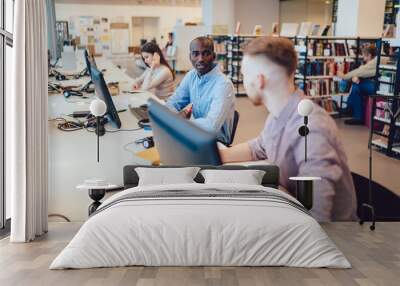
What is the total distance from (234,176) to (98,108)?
1.53 m

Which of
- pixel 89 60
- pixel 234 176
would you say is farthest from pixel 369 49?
pixel 89 60

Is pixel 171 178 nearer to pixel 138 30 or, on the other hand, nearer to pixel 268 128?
pixel 268 128

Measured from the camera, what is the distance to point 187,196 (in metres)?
4.50

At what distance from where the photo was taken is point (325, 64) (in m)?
6.12

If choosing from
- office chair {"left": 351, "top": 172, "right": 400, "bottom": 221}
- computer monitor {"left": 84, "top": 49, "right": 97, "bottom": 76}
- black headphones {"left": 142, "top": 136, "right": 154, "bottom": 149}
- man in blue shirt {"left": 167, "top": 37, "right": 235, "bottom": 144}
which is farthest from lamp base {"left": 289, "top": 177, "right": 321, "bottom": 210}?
computer monitor {"left": 84, "top": 49, "right": 97, "bottom": 76}

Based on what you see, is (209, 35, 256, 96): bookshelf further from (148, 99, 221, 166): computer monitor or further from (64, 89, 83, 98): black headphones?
(64, 89, 83, 98): black headphones

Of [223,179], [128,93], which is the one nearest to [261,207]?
[223,179]

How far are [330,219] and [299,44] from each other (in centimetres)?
185

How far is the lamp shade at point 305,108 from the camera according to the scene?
17.9ft

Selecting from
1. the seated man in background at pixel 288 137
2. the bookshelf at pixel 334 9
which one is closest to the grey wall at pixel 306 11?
the bookshelf at pixel 334 9

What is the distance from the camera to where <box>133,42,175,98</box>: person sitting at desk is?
555cm

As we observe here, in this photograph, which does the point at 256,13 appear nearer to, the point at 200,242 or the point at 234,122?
the point at 234,122

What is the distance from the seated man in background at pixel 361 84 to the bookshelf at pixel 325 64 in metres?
0.08

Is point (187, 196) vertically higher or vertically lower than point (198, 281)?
higher
